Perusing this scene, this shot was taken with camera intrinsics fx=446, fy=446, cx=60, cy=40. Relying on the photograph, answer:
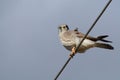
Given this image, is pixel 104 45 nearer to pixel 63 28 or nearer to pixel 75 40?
pixel 75 40

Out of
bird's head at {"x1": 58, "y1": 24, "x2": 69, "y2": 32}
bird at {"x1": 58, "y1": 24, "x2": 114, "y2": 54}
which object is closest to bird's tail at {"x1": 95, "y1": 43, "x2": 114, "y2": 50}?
bird at {"x1": 58, "y1": 24, "x2": 114, "y2": 54}

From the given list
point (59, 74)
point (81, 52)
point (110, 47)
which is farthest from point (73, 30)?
point (59, 74)

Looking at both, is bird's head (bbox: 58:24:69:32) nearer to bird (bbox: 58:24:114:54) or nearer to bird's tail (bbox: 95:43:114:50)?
bird (bbox: 58:24:114:54)

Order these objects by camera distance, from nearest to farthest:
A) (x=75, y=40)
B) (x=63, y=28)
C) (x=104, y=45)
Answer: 1. (x=104, y=45)
2. (x=75, y=40)
3. (x=63, y=28)

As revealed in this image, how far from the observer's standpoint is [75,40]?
1320 cm

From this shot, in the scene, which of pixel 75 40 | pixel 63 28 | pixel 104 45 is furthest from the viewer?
pixel 63 28

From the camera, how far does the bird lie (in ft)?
40.4

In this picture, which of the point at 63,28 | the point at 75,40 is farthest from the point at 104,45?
the point at 63,28

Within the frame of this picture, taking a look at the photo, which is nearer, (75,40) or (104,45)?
(104,45)

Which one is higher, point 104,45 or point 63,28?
point 63,28

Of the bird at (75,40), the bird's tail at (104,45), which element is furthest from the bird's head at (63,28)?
the bird's tail at (104,45)

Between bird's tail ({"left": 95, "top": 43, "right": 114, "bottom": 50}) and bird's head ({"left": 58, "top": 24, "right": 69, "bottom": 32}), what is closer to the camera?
bird's tail ({"left": 95, "top": 43, "right": 114, "bottom": 50})

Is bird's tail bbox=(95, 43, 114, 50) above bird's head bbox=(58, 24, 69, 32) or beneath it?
beneath

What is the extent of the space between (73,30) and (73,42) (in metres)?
0.86
